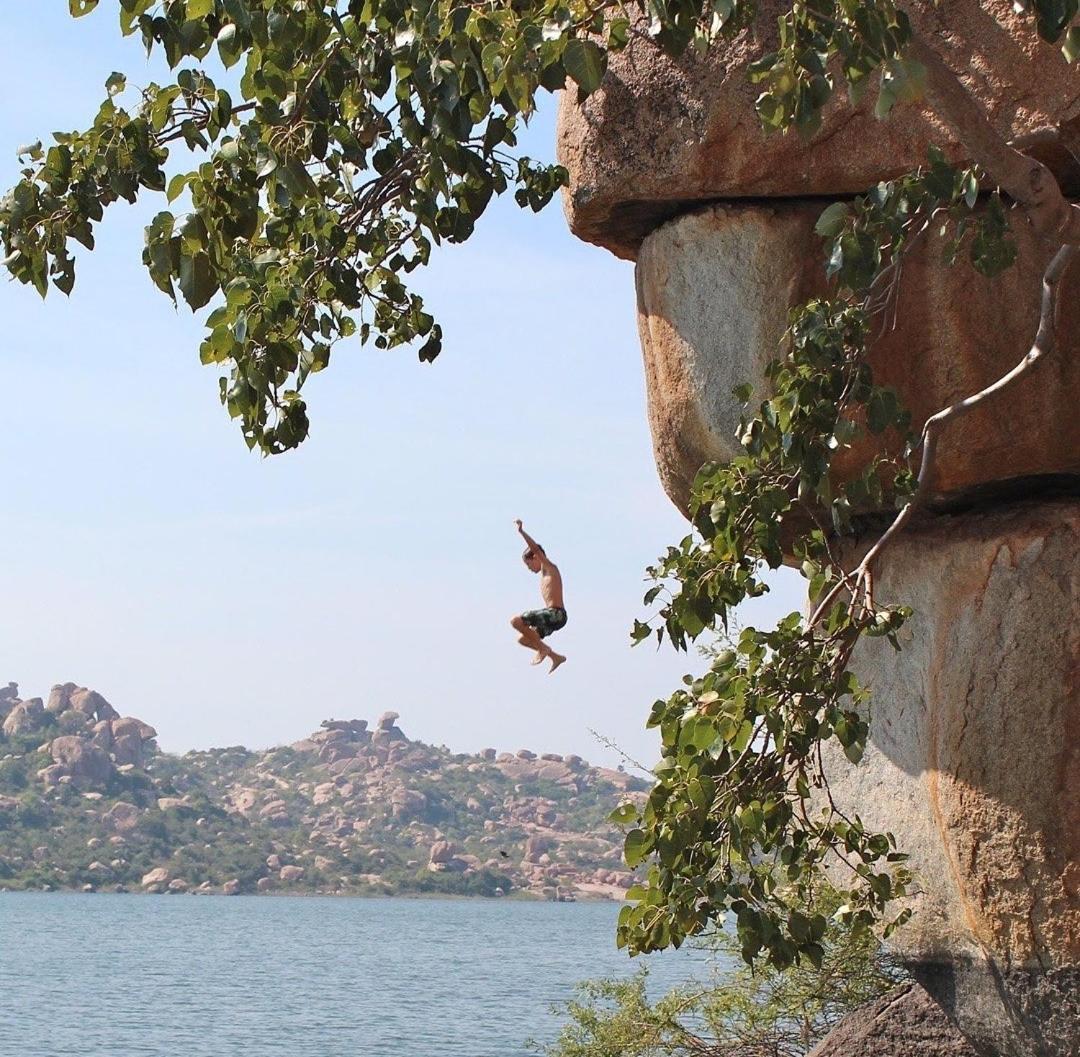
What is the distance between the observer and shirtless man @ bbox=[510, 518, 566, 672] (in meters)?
7.70

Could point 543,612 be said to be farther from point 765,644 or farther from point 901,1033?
point 901,1033

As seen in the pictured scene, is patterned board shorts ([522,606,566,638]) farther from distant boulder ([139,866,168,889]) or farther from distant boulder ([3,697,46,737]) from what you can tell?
distant boulder ([3,697,46,737])

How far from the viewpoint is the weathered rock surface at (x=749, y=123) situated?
7.93 m

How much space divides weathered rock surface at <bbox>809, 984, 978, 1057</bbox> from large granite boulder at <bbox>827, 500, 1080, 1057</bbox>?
76.6 inches

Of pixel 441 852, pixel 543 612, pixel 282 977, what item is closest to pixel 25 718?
pixel 441 852

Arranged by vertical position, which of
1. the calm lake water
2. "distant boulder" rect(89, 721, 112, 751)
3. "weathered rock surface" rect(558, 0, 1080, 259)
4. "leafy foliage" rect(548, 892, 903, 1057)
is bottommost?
the calm lake water

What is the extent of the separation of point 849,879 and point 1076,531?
2379 millimetres

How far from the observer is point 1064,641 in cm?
814

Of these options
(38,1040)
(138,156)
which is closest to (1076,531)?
(138,156)

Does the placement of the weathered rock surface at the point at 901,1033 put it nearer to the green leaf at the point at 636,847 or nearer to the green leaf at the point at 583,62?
the green leaf at the point at 636,847

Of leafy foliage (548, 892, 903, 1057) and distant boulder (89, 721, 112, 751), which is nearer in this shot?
leafy foliage (548, 892, 903, 1057)

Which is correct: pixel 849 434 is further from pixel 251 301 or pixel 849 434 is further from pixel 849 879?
pixel 849 879

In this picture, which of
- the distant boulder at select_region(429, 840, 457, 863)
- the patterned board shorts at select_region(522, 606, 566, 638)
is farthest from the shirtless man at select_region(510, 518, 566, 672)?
the distant boulder at select_region(429, 840, 457, 863)

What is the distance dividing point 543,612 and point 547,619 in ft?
0.12
